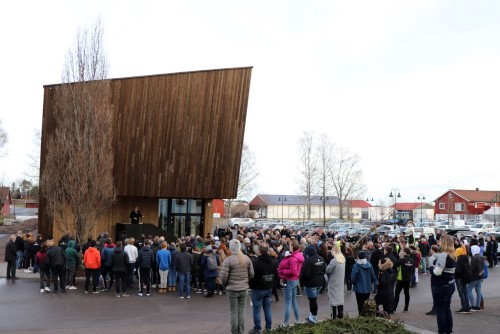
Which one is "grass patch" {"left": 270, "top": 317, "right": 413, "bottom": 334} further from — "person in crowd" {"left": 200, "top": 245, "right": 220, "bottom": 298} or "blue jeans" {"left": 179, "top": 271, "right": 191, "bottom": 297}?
"blue jeans" {"left": 179, "top": 271, "right": 191, "bottom": 297}

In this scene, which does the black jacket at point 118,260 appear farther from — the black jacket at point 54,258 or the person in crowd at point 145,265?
the black jacket at point 54,258

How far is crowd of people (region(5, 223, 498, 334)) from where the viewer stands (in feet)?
29.4

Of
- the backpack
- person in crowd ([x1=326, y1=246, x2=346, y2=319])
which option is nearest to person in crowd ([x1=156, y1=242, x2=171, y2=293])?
the backpack

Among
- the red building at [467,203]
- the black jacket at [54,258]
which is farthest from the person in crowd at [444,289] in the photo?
the red building at [467,203]

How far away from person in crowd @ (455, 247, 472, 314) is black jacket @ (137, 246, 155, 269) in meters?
8.52

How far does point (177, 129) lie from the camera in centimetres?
2348

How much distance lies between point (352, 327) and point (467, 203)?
8386 cm

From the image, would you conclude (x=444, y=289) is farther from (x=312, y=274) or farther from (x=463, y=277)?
(x=463, y=277)

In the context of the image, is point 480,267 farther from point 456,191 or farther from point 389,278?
point 456,191

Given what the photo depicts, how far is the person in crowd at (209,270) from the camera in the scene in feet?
47.0

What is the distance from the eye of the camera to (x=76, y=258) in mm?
15070

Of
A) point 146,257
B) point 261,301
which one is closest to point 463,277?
point 261,301

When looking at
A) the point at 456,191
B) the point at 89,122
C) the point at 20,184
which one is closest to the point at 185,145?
the point at 89,122

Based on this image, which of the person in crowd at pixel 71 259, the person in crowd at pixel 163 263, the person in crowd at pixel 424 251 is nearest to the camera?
the person in crowd at pixel 163 263
